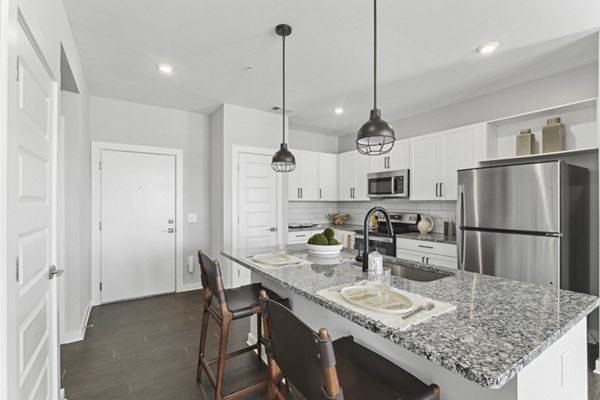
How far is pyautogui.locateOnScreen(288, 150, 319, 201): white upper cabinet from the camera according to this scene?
4.99 meters

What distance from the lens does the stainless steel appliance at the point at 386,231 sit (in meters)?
4.15

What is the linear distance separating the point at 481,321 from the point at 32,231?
190cm

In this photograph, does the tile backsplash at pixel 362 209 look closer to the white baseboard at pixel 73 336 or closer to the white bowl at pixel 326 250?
the white bowl at pixel 326 250

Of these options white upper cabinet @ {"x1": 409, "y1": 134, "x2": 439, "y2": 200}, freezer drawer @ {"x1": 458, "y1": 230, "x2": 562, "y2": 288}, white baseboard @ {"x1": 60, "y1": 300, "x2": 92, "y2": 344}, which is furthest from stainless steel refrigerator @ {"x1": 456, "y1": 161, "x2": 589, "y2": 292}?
white baseboard @ {"x1": 60, "y1": 300, "x2": 92, "y2": 344}

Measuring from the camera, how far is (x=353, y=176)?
5164 millimetres

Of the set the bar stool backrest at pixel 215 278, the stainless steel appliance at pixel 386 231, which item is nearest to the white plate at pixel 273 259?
the bar stool backrest at pixel 215 278

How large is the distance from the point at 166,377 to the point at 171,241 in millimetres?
2278

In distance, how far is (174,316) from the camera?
3432mm

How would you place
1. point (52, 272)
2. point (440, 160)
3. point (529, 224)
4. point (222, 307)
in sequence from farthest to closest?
point (440, 160) → point (529, 224) → point (222, 307) → point (52, 272)

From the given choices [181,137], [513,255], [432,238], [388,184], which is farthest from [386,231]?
[181,137]

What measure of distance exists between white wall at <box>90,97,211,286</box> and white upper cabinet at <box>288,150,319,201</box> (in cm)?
133

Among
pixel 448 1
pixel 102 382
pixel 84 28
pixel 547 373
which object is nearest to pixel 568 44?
pixel 448 1

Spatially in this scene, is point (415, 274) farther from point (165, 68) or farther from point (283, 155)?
point (165, 68)

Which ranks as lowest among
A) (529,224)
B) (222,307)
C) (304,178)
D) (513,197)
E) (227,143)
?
(222,307)
